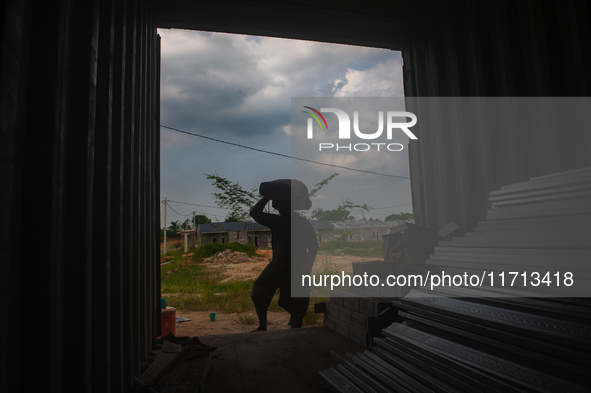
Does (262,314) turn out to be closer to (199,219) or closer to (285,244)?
(285,244)

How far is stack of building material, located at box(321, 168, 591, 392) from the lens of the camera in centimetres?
152

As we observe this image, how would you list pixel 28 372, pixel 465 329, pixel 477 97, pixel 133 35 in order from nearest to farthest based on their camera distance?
pixel 28 372 < pixel 465 329 < pixel 133 35 < pixel 477 97

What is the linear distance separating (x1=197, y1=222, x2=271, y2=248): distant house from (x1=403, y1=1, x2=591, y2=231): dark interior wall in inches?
487

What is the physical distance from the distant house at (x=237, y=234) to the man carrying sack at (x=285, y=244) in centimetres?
Result: 1148

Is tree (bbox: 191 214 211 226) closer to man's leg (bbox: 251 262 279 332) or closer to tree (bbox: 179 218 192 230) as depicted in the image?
tree (bbox: 179 218 192 230)

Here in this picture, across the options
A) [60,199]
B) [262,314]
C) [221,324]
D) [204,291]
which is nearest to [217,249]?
[204,291]

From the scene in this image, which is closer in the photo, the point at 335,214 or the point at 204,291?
the point at 204,291

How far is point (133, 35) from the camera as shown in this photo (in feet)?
8.84

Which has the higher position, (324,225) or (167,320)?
(324,225)

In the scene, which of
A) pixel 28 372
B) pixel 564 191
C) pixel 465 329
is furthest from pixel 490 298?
pixel 28 372

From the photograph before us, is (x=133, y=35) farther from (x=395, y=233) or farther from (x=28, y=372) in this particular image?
(x=395, y=233)

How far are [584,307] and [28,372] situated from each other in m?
2.33

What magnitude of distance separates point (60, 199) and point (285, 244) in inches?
152

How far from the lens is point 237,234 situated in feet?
69.0
